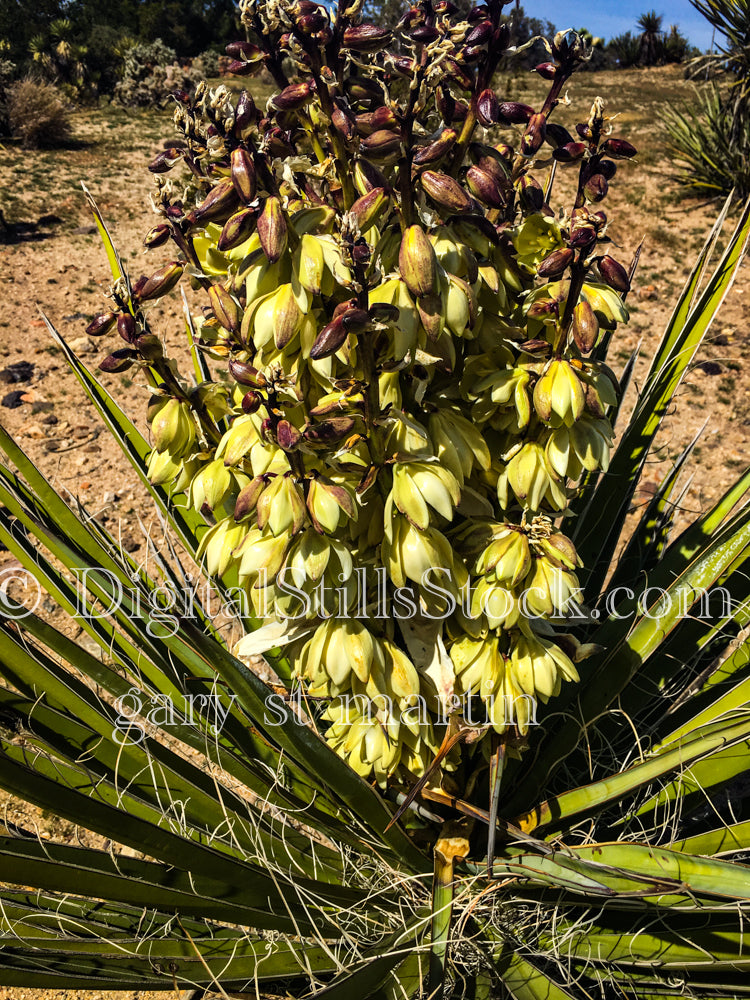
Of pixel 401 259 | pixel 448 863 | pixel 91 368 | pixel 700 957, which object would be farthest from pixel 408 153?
pixel 91 368

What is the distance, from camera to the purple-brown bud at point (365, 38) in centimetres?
73

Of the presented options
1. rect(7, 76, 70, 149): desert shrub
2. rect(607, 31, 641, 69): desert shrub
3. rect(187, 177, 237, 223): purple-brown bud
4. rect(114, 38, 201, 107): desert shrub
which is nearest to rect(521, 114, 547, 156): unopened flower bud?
rect(187, 177, 237, 223): purple-brown bud

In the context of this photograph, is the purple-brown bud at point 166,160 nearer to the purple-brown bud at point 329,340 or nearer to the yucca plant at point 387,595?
the yucca plant at point 387,595

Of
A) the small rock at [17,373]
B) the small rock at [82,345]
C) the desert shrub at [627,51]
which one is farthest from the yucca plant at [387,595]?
the desert shrub at [627,51]

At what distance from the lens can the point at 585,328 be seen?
0.83 metres

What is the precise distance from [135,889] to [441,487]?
0.61m

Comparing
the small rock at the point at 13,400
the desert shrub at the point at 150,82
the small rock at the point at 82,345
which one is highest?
the desert shrub at the point at 150,82

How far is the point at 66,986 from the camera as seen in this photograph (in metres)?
0.79

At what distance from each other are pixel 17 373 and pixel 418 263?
12.0 feet

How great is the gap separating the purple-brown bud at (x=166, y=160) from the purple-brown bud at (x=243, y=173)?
0.60ft

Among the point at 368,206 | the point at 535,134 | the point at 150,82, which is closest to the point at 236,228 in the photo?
the point at 368,206

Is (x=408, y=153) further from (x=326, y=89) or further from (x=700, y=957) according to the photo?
(x=700, y=957)

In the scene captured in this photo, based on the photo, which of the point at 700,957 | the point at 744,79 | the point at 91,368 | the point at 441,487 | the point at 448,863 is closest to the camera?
the point at 441,487

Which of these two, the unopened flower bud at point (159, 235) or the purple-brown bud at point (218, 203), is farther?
the unopened flower bud at point (159, 235)
